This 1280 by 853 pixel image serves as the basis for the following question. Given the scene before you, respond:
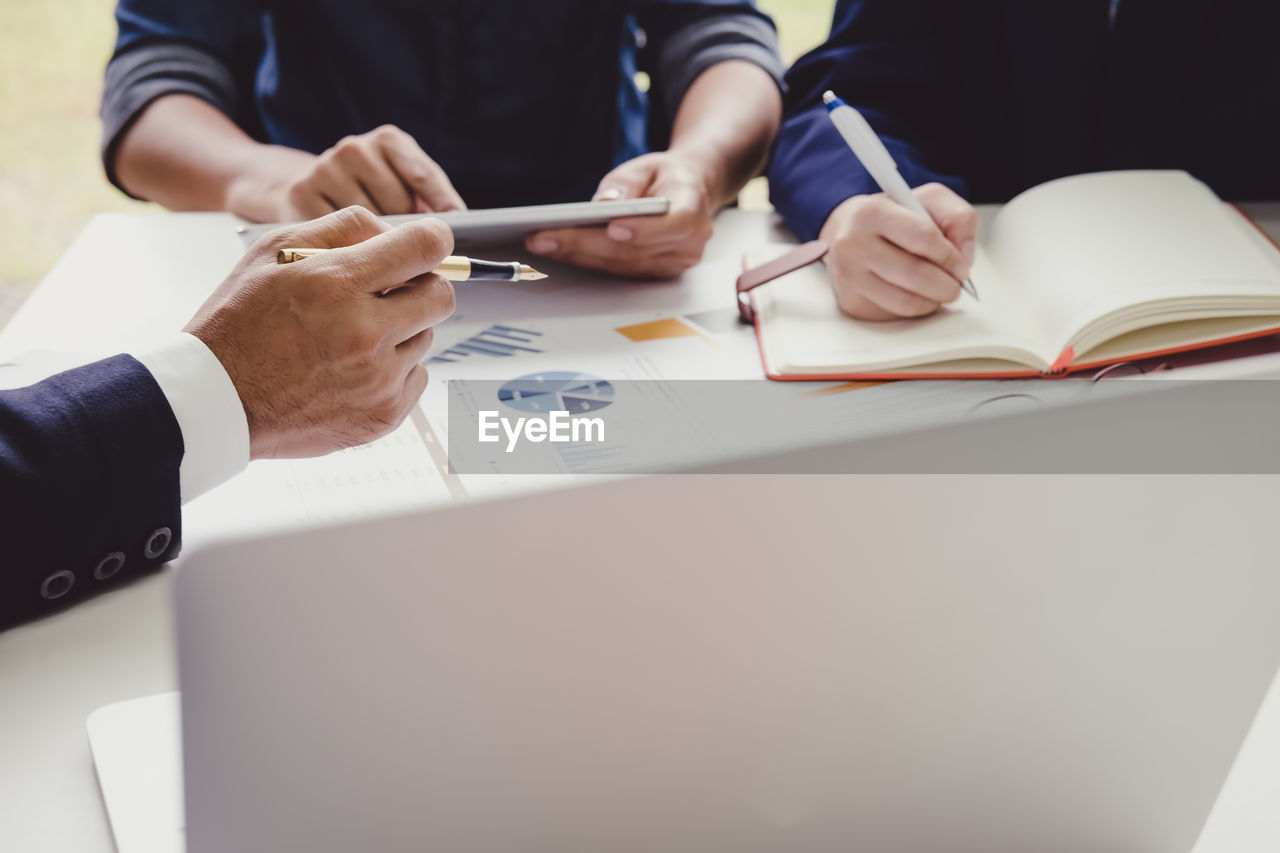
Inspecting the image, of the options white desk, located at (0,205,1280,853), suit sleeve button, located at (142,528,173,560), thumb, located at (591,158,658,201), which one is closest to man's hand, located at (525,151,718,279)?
thumb, located at (591,158,658,201)

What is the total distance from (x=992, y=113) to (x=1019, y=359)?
0.51 metres

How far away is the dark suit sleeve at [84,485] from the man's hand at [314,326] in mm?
58

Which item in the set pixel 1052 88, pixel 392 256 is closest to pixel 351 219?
pixel 392 256

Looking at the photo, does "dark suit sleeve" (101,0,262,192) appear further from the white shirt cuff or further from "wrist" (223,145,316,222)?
the white shirt cuff

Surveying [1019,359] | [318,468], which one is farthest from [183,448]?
[1019,359]

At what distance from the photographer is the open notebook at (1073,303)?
72 cm

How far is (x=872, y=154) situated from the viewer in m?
0.81

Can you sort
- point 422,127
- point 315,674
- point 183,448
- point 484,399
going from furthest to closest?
point 422,127
point 484,399
point 183,448
point 315,674

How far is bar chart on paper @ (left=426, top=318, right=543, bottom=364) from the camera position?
2.52 ft

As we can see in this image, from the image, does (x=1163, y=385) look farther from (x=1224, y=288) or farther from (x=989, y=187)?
(x=989, y=187)

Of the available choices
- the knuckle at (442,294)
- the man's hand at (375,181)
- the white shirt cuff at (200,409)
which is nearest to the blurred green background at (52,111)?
the man's hand at (375,181)

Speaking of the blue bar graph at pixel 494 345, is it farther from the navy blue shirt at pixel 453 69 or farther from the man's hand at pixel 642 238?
the navy blue shirt at pixel 453 69

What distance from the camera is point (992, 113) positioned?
1.11m

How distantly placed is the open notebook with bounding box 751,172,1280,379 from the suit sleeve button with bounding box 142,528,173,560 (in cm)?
43
